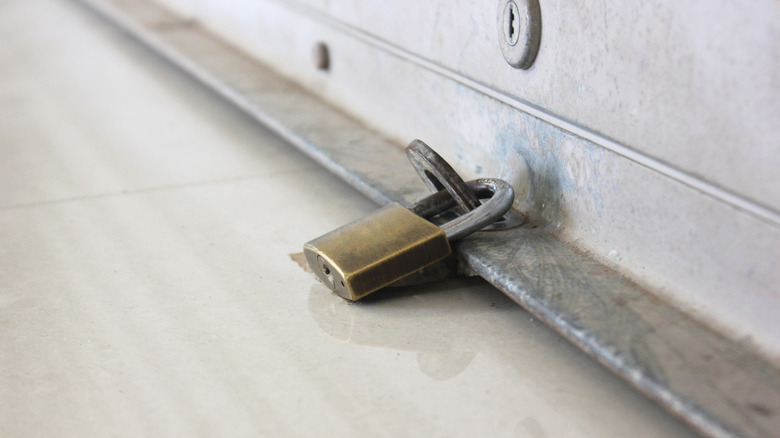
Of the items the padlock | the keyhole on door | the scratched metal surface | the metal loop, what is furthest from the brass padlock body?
the keyhole on door

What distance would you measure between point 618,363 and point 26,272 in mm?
1237

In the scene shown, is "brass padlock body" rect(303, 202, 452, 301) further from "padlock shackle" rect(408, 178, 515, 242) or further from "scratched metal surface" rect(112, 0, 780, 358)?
"scratched metal surface" rect(112, 0, 780, 358)

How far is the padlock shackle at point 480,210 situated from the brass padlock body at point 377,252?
38 mm

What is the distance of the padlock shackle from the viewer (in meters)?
1.38

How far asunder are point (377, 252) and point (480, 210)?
215 millimetres

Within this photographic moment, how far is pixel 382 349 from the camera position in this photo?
4.20 feet

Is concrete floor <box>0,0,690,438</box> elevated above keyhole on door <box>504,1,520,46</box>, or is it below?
below

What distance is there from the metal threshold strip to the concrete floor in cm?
10

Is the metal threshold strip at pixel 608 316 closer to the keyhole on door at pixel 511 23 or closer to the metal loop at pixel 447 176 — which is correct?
the metal loop at pixel 447 176

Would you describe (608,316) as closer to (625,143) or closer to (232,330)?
(625,143)

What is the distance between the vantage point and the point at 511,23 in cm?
149

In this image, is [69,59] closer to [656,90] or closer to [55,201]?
[55,201]

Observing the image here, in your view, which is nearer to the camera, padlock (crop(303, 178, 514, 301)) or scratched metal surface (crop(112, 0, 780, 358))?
scratched metal surface (crop(112, 0, 780, 358))

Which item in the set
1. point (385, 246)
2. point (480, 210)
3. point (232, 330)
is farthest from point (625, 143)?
point (232, 330)
